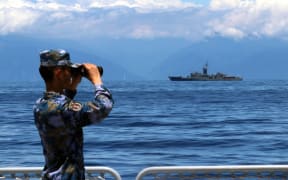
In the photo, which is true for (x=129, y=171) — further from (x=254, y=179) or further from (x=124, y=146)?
(x=254, y=179)

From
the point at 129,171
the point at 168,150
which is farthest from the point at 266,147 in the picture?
the point at 129,171

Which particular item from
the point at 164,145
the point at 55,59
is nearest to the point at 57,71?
the point at 55,59

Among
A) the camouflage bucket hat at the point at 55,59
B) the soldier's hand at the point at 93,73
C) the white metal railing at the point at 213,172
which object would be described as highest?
the camouflage bucket hat at the point at 55,59

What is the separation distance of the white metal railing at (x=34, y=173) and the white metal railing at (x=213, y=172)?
0.27m

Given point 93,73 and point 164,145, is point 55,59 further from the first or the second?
point 164,145

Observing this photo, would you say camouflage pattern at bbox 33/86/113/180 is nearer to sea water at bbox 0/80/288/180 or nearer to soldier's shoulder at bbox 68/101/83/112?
soldier's shoulder at bbox 68/101/83/112

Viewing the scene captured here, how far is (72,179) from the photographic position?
4203 millimetres

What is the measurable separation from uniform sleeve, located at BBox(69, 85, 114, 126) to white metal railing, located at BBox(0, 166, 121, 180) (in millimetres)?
1925

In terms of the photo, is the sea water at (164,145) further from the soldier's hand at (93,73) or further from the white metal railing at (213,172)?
the soldier's hand at (93,73)

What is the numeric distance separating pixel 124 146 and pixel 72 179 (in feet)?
76.7

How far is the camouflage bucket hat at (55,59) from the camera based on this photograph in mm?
4195

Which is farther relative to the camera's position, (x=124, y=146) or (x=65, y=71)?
(x=124, y=146)

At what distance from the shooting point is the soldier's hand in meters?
4.21

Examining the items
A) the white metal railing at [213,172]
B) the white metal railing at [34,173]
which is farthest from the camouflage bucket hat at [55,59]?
the white metal railing at [213,172]
